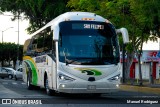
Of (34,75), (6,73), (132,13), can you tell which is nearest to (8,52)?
(6,73)

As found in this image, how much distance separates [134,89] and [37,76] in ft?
19.7

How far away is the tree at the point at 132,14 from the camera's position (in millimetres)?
24719

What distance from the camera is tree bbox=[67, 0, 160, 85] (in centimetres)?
2472

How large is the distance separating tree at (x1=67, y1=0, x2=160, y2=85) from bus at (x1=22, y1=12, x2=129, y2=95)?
6569 mm

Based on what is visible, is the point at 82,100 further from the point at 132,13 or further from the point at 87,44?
the point at 132,13

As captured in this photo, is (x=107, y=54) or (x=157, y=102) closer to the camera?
(x=157, y=102)

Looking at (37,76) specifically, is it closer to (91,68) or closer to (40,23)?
(91,68)

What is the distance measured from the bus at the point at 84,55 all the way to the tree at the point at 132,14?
6.57 metres

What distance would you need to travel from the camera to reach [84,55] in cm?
1788

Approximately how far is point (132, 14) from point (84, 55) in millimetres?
10285

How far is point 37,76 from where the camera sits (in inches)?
908

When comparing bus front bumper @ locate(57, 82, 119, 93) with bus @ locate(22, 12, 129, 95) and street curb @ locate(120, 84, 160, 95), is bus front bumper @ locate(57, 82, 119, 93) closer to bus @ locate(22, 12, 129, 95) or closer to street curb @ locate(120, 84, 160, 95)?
bus @ locate(22, 12, 129, 95)

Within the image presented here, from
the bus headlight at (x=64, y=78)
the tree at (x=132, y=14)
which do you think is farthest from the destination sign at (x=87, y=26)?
the tree at (x=132, y=14)

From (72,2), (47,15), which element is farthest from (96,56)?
(47,15)
